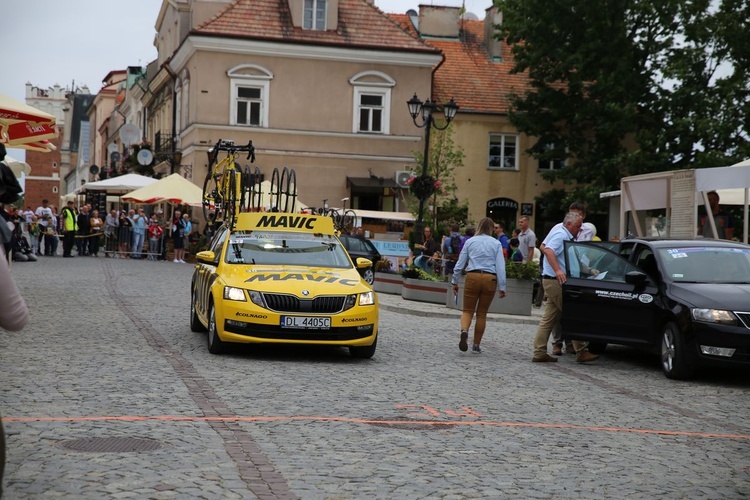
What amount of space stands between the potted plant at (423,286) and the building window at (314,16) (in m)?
22.7

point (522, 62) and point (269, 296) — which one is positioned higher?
point (522, 62)

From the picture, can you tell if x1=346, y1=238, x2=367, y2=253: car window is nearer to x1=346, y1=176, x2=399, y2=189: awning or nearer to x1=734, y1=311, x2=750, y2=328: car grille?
x1=346, y1=176, x2=399, y2=189: awning

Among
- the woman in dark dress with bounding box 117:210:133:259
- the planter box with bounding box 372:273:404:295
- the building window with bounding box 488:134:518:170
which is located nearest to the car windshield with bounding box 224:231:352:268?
the planter box with bounding box 372:273:404:295

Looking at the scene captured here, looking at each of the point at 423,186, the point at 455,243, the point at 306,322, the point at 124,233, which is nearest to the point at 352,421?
the point at 306,322

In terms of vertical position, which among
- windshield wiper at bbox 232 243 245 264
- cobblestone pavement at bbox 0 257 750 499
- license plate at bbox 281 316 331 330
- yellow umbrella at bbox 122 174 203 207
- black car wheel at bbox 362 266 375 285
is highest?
yellow umbrella at bbox 122 174 203 207

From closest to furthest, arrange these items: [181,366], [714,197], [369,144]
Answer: [181,366]
[714,197]
[369,144]

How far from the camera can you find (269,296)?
42.7ft

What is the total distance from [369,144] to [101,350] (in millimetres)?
32995

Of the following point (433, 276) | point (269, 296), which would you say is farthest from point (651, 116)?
point (269, 296)

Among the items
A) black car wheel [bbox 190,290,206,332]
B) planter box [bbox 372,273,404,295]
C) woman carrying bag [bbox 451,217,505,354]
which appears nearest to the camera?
woman carrying bag [bbox 451,217,505,354]

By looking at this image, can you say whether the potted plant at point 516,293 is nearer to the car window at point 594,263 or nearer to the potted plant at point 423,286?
the potted plant at point 423,286

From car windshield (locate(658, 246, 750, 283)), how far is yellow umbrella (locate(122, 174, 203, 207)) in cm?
2468

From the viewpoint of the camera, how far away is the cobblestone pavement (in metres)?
6.76

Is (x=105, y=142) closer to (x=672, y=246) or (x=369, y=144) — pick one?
(x=369, y=144)
